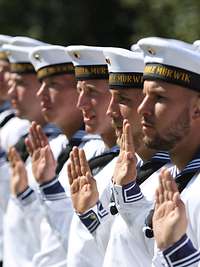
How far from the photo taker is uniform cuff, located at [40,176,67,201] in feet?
23.2

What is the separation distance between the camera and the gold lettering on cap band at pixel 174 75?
5.62 metres

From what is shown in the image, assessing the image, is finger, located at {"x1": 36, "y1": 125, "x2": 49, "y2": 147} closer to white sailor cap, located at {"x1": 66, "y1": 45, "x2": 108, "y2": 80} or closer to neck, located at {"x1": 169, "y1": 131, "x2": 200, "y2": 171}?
white sailor cap, located at {"x1": 66, "y1": 45, "x2": 108, "y2": 80}

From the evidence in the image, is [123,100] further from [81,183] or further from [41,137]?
[41,137]

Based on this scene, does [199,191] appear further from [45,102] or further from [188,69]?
[45,102]

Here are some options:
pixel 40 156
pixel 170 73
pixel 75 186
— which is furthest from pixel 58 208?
pixel 170 73

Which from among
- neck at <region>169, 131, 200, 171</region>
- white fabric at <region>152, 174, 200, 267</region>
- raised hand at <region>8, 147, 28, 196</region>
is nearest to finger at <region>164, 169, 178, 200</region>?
white fabric at <region>152, 174, 200, 267</region>

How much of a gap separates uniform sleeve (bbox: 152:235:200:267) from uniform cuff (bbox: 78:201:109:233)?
3.78 feet

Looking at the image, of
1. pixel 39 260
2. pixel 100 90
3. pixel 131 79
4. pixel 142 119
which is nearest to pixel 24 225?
pixel 39 260

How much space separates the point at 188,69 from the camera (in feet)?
18.5

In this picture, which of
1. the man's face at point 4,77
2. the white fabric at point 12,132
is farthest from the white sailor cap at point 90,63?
the white fabric at point 12,132

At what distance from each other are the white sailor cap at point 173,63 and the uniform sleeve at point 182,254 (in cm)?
82

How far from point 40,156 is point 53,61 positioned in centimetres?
80

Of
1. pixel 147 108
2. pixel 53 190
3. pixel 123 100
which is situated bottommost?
pixel 53 190

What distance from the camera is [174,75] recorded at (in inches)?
223
